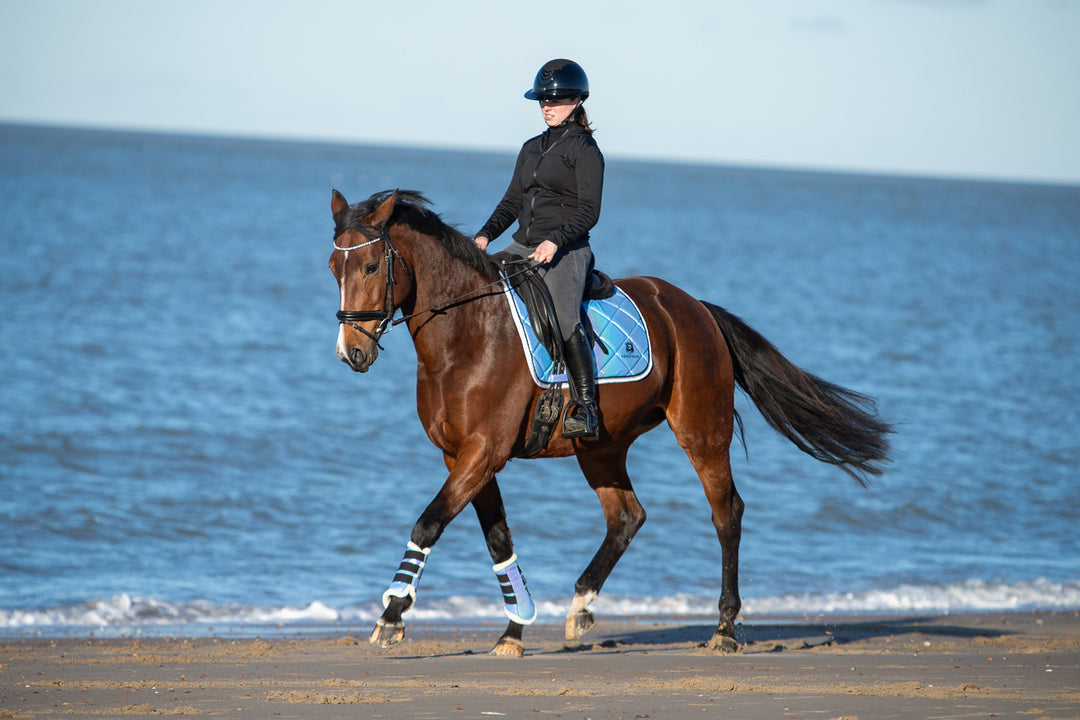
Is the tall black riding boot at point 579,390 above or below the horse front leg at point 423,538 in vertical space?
above

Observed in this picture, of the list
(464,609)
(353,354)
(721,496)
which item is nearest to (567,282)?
(353,354)

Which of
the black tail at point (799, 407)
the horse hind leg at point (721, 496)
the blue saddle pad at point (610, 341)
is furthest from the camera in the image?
the black tail at point (799, 407)

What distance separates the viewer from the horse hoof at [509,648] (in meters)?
7.30

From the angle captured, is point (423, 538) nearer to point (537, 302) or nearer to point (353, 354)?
point (353, 354)

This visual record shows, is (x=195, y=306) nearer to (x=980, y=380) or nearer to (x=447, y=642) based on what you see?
(x=980, y=380)

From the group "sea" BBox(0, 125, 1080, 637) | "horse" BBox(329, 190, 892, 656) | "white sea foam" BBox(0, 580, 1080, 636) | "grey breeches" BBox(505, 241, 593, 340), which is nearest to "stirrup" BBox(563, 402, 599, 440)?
"horse" BBox(329, 190, 892, 656)

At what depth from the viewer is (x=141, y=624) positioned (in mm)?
9000

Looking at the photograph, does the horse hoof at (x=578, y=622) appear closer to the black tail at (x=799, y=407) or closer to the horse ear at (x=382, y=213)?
the black tail at (x=799, y=407)

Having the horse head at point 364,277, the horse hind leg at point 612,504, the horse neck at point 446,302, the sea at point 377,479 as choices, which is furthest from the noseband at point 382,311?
the horse hind leg at point 612,504

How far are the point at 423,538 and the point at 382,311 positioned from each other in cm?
127

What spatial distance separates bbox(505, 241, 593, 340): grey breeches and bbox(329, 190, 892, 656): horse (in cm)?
31

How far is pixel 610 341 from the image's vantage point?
7.24 meters

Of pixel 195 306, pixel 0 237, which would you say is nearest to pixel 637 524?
pixel 195 306

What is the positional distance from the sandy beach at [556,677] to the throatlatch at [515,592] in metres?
0.29
